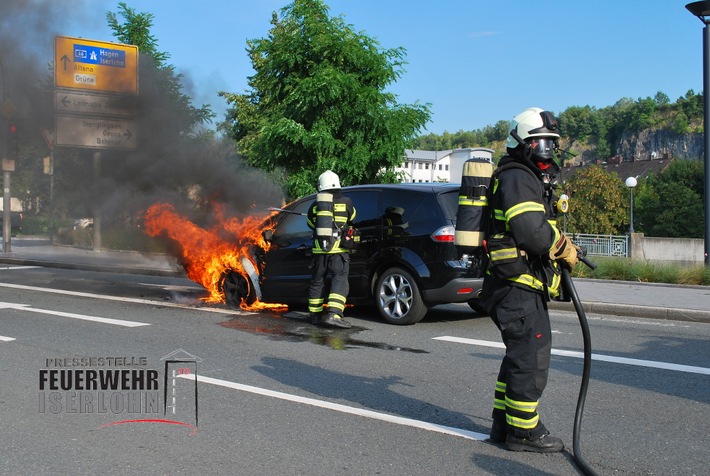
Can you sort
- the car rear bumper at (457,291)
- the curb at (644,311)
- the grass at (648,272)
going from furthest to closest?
1. the grass at (648,272)
2. the curb at (644,311)
3. the car rear bumper at (457,291)

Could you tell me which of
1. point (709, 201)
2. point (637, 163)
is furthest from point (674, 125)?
point (709, 201)

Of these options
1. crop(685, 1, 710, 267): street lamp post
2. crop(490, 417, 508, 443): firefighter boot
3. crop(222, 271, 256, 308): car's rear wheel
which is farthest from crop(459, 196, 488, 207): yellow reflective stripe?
crop(685, 1, 710, 267): street lamp post

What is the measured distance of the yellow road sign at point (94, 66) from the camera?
15961 mm

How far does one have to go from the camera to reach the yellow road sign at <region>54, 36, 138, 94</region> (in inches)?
628

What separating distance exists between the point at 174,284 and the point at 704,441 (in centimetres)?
1150

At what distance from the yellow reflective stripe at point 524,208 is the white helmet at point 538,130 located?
1.03 feet

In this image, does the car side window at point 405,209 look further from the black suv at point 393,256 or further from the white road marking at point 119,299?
the white road marking at point 119,299

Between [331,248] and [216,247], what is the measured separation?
2.67m

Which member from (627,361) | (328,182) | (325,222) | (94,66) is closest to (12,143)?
(94,66)

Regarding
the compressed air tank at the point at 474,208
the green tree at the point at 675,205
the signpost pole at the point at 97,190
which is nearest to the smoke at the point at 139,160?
the signpost pole at the point at 97,190

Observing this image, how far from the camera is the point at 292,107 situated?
666 inches

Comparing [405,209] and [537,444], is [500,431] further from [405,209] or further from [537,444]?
[405,209]

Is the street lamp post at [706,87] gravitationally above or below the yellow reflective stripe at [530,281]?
above

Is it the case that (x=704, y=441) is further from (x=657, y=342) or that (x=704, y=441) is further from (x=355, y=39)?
(x=355, y=39)
